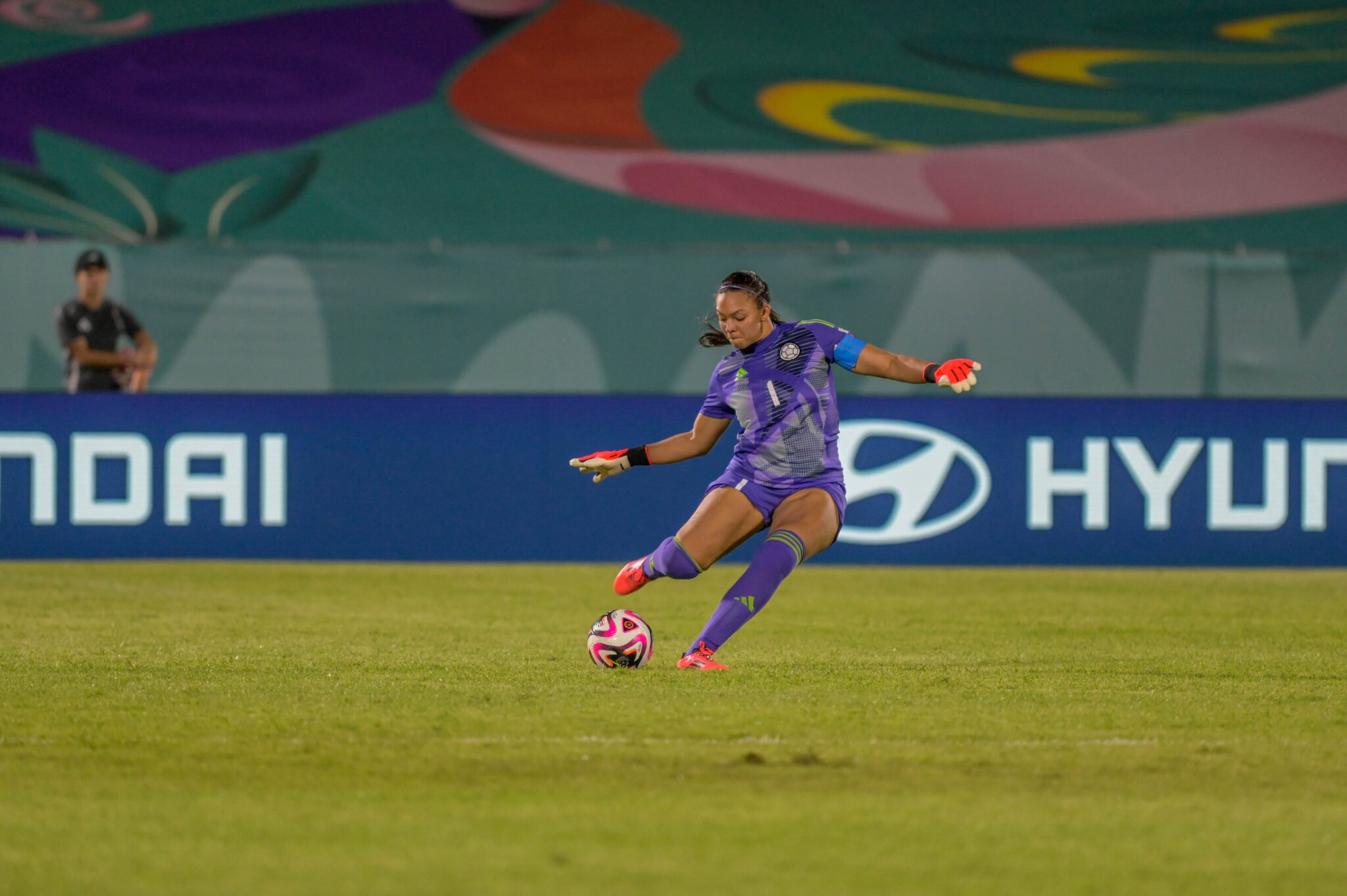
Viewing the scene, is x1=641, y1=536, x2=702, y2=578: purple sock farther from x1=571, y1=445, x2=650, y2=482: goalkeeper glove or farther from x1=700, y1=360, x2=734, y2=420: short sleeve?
Answer: x1=700, y1=360, x2=734, y2=420: short sleeve

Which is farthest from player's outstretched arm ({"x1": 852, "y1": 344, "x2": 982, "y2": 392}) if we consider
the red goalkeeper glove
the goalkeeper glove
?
the goalkeeper glove

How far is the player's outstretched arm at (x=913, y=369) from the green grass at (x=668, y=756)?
1.22 m

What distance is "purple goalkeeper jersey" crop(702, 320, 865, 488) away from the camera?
727 cm

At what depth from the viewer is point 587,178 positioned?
693 inches

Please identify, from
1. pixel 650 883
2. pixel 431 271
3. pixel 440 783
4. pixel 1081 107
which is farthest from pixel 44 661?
pixel 1081 107

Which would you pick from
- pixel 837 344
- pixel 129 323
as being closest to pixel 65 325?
pixel 129 323

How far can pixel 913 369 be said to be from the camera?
6938mm

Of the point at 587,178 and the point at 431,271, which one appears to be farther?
the point at 587,178

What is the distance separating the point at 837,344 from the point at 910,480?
5641 mm

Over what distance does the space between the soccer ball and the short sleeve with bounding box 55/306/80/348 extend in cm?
706

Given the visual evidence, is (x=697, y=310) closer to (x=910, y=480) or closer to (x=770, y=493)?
(x=910, y=480)

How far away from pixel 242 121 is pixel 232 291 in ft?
15.3

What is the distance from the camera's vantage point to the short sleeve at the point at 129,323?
12.8m

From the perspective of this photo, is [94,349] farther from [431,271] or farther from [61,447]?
[431,271]
